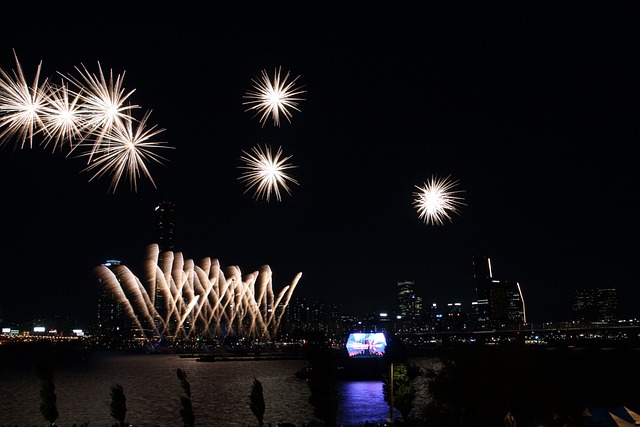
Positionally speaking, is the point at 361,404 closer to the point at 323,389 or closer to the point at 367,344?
the point at 323,389

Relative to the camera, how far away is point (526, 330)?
→ 166m

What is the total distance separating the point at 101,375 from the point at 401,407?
8391cm

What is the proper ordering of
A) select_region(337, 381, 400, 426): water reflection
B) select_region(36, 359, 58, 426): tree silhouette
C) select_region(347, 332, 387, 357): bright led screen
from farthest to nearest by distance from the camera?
select_region(347, 332, 387, 357): bright led screen
select_region(337, 381, 400, 426): water reflection
select_region(36, 359, 58, 426): tree silhouette

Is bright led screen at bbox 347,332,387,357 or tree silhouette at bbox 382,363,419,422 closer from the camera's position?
tree silhouette at bbox 382,363,419,422

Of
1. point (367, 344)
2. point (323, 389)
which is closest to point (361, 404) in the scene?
point (323, 389)

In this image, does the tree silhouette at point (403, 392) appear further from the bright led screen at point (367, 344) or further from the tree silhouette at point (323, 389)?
the bright led screen at point (367, 344)

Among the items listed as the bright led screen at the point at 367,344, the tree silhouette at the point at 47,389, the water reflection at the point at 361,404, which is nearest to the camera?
the tree silhouette at the point at 47,389

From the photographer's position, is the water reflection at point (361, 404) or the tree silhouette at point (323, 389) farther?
the water reflection at point (361, 404)

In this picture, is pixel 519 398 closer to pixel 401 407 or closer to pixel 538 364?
pixel 538 364

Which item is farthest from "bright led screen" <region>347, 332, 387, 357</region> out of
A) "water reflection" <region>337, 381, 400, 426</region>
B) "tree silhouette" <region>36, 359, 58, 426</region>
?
"tree silhouette" <region>36, 359, 58, 426</region>

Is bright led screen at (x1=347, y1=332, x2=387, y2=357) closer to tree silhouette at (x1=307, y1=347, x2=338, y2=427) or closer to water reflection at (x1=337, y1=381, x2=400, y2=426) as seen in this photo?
water reflection at (x1=337, y1=381, x2=400, y2=426)

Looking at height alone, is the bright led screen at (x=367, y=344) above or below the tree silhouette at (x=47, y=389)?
above

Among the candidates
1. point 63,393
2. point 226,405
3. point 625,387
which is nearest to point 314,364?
point 226,405

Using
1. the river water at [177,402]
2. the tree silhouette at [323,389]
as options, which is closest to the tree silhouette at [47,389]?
the tree silhouette at [323,389]
